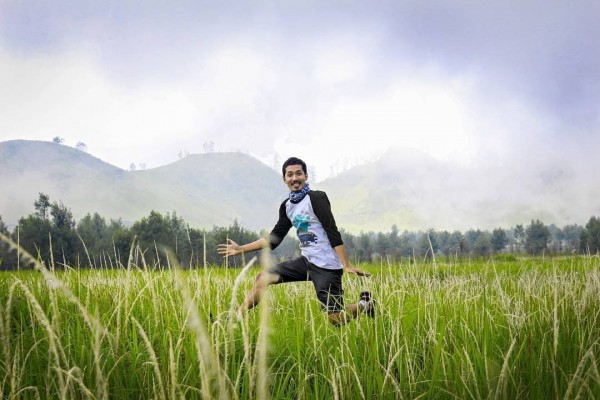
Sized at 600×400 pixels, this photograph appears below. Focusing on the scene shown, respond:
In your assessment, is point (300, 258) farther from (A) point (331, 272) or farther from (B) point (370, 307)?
(B) point (370, 307)

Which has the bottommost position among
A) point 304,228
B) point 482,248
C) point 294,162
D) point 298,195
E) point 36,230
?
point 482,248

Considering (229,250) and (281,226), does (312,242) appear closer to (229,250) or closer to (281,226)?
(281,226)

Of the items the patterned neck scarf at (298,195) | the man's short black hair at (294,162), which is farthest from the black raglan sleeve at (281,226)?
the man's short black hair at (294,162)

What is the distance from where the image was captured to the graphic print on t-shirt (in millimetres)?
5062

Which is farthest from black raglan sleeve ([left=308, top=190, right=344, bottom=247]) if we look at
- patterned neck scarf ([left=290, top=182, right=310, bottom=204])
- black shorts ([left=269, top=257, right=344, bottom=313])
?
black shorts ([left=269, top=257, right=344, bottom=313])

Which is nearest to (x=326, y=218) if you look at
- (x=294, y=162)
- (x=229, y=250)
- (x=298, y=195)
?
(x=298, y=195)

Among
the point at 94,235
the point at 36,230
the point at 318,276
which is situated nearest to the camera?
the point at 318,276

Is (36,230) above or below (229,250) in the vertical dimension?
above

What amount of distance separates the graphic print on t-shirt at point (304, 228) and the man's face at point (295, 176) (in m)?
0.34

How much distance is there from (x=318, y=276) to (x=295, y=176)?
119 centimetres

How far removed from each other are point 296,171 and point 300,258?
105 cm

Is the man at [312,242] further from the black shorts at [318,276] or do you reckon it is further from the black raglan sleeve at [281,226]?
the black raglan sleeve at [281,226]

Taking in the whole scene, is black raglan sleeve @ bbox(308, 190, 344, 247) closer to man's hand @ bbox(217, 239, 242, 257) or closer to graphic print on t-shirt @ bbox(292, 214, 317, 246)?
graphic print on t-shirt @ bbox(292, 214, 317, 246)

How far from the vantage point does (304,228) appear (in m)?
5.09
